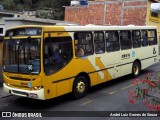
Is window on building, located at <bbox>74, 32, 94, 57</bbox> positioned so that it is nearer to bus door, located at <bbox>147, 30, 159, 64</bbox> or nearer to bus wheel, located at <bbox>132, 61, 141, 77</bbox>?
bus wheel, located at <bbox>132, 61, 141, 77</bbox>

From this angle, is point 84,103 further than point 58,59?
Yes

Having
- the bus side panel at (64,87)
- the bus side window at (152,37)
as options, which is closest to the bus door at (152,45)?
the bus side window at (152,37)

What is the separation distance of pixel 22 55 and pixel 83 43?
256 cm

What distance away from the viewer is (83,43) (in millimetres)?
10758

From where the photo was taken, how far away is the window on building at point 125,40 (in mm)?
13211

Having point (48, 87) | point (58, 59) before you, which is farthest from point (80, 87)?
point (48, 87)

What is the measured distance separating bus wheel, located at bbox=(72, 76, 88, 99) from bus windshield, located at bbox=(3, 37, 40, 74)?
1.98 metres

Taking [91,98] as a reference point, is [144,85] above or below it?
above

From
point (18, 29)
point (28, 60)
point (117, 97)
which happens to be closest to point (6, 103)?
point (28, 60)

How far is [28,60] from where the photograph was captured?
908 cm

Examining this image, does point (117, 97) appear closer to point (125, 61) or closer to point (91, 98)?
point (91, 98)

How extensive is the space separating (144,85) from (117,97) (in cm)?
470

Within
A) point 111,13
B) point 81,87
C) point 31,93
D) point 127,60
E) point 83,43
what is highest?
point 111,13

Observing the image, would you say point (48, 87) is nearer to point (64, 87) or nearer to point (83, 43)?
point (64, 87)
